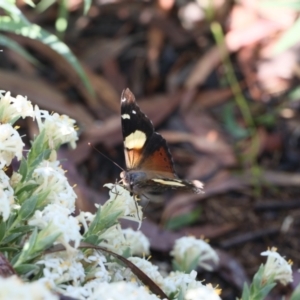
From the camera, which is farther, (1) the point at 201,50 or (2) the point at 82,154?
(1) the point at 201,50

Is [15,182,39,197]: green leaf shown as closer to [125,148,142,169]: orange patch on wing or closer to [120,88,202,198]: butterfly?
[120,88,202,198]: butterfly

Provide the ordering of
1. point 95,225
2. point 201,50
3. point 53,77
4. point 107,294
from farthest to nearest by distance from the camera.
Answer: point 201,50, point 53,77, point 95,225, point 107,294

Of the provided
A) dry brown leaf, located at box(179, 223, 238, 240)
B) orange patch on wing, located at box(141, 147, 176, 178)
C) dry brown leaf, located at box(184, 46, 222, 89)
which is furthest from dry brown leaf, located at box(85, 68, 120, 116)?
orange patch on wing, located at box(141, 147, 176, 178)

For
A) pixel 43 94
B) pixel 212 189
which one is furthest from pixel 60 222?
pixel 43 94

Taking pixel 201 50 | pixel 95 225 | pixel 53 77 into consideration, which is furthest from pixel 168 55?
pixel 95 225

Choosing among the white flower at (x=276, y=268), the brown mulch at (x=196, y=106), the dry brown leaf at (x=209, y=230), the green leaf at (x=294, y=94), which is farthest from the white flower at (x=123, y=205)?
the green leaf at (x=294, y=94)

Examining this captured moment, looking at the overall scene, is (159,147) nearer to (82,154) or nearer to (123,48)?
(82,154)
